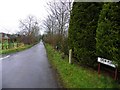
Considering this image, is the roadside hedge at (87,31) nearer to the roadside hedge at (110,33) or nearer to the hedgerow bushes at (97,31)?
the hedgerow bushes at (97,31)

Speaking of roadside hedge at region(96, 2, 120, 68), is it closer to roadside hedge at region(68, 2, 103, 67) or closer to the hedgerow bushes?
the hedgerow bushes

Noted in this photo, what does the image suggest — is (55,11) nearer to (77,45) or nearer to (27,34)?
(77,45)

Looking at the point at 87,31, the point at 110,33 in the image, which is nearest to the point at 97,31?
the point at 110,33

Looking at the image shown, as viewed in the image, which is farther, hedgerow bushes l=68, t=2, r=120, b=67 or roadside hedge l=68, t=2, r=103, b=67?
roadside hedge l=68, t=2, r=103, b=67

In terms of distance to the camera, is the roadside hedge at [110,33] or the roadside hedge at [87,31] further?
the roadside hedge at [87,31]

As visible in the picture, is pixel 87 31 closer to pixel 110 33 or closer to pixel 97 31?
pixel 97 31

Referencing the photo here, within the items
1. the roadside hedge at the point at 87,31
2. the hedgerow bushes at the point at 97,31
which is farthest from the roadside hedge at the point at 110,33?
the roadside hedge at the point at 87,31

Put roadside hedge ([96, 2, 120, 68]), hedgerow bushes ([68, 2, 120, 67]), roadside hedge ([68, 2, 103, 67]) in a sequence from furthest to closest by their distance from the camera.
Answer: roadside hedge ([68, 2, 103, 67]), hedgerow bushes ([68, 2, 120, 67]), roadside hedge ([96, 2, 120, 68])

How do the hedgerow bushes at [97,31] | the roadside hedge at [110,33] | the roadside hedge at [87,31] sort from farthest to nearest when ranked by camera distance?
the roadside hedge at [87,31]
the hedgerow bushes at [97,31]
the roadside hedge at [110,33]

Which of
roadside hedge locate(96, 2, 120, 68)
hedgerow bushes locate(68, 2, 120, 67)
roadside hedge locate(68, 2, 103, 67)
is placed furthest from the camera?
roadside hedge locate(68, 2, 103, 67)

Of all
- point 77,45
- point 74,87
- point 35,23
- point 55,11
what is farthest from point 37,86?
point 35,23

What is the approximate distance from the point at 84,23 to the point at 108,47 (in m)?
3.91

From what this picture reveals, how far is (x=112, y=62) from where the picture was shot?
8.11 meters

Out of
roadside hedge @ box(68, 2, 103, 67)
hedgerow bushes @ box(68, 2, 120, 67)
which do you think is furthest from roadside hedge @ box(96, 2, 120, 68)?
roadside hedge @ box(68, 2, 103, 67)
